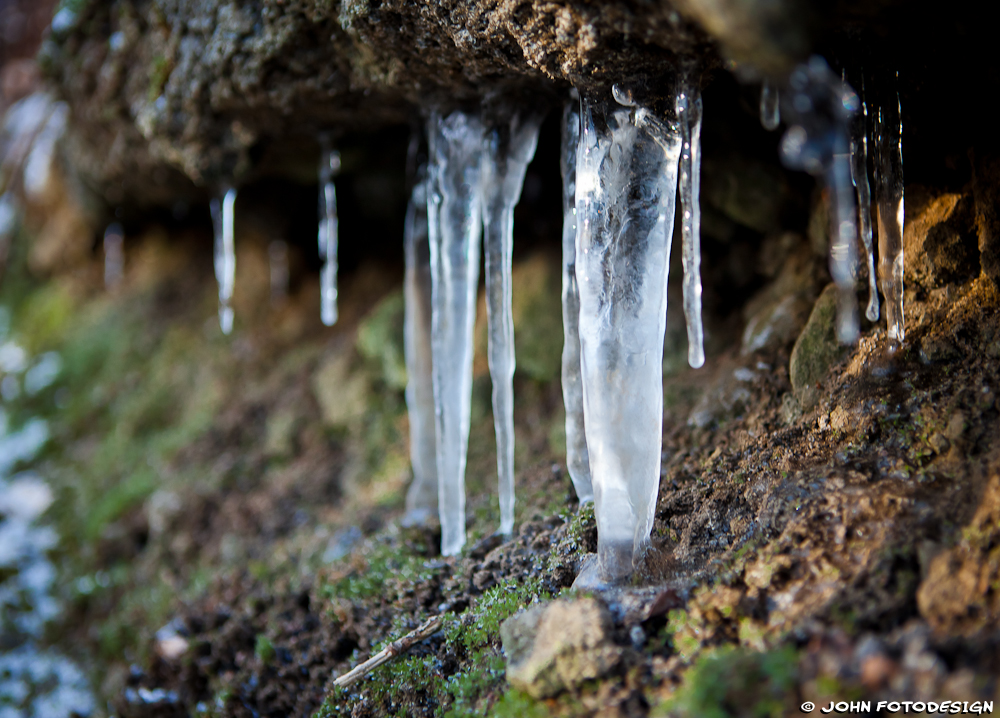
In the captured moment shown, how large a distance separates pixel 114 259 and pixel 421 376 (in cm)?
574

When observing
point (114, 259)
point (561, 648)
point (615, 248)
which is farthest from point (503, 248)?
point (114, 259)

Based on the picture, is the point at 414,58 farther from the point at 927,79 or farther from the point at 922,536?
the point at 922,536

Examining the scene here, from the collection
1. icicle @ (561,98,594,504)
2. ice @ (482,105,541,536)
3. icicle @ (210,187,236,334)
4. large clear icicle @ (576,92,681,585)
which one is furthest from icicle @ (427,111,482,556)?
icicle @ (210,187,236,334)

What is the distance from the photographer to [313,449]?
5.76m

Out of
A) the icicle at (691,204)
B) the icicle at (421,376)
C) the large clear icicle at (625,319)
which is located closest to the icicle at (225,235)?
the icicle at (421,376)

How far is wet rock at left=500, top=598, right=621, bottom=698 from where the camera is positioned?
2.37 m

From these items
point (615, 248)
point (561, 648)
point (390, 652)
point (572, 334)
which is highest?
point (615, 248)

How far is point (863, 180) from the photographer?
2945mm

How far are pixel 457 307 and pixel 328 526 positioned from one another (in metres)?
2.11

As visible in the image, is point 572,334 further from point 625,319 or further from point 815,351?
point 815,351

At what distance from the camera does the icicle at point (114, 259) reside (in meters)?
8.12

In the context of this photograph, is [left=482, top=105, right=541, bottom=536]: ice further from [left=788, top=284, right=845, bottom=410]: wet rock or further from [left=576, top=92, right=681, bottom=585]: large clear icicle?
[left=788, top=284, right=845, bottom=410]: wet rock

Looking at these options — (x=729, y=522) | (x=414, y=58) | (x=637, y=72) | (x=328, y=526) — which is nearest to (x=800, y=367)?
(x=729, y=522)

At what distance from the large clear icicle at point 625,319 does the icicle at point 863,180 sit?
0.78m
